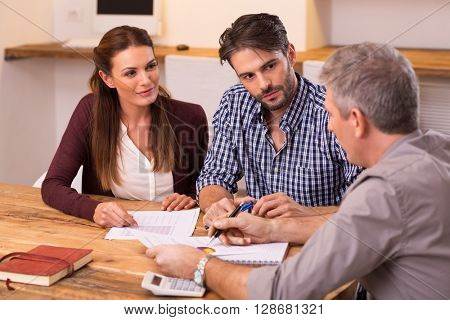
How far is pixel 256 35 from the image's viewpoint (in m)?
2.12

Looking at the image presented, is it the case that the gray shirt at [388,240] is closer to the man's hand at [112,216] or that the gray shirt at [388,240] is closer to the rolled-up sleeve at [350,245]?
the rolled-up sleeve at [350,245]

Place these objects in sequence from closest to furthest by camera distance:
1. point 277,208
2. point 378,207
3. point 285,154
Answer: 1. point 378,207
2. point 277,208
3. point 285,154

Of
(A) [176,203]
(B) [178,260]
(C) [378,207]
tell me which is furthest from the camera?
(A) [176,203]

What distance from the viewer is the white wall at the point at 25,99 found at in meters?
4.11

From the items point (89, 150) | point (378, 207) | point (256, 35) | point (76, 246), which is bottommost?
point (76, 246)

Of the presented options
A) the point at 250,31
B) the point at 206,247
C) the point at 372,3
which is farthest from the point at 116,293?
the point at 372,3

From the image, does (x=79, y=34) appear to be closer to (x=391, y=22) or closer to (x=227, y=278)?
(x=391, y=22)

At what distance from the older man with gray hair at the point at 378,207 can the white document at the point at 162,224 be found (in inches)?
16.7

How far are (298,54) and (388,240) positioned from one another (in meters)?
2.49

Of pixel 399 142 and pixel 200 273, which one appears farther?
pixel 200 273

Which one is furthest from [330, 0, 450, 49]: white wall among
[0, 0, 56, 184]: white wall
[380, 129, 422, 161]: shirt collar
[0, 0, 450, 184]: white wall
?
[380, 129, 422, 161]: shirt collar

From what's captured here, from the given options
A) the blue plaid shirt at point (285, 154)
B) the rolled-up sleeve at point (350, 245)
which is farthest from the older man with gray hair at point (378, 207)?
the blue plaid shirt at point (285, 154)

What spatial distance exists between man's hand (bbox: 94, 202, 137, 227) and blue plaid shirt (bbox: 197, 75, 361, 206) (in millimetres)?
373

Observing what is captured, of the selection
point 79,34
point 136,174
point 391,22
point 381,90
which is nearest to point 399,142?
point 381,90
